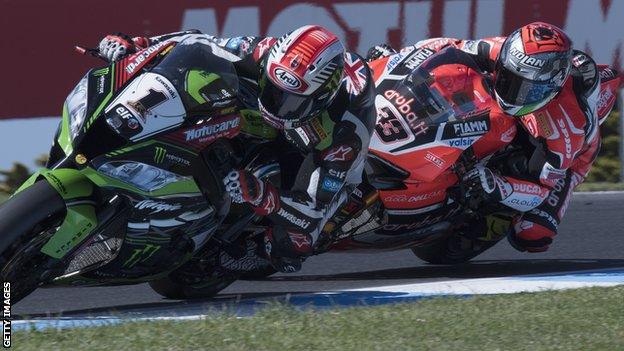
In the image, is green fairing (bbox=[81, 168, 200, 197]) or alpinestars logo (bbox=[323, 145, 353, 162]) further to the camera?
alpinestars logo (bbox=[323, 145, 353, 162])

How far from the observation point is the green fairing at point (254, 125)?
612cm

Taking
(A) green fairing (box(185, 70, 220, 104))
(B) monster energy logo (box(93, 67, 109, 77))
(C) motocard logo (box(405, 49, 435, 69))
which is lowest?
(C) motocard logo (box(405, 49, 435, 69))

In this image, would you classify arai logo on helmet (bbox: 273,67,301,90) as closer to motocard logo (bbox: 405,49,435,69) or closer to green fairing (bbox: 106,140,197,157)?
green fairing (bbox: 106,140,197,157)

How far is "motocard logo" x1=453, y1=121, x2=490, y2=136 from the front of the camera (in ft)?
22.9

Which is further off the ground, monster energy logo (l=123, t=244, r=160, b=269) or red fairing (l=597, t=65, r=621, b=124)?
monster energy logo (l=123, t=244, r=160, b=269)

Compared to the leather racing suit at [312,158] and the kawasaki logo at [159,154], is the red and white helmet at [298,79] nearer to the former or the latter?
the leather racing suit at [312,158]

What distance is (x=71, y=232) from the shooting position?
532 cm

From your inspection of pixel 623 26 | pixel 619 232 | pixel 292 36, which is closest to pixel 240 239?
pixel 292 36

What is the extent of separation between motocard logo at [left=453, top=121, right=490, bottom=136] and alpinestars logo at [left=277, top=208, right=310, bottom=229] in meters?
1.17

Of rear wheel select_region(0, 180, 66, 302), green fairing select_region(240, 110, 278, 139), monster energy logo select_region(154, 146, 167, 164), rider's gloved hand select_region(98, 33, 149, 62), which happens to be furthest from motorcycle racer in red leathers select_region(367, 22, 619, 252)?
rear wheel select_region(0, 180, 66, 302)

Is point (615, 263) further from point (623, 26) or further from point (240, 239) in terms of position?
point (623, 26)

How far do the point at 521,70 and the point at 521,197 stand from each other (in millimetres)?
736

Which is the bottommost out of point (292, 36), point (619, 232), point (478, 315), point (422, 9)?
point (619, 232)

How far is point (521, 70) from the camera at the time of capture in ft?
22.9
